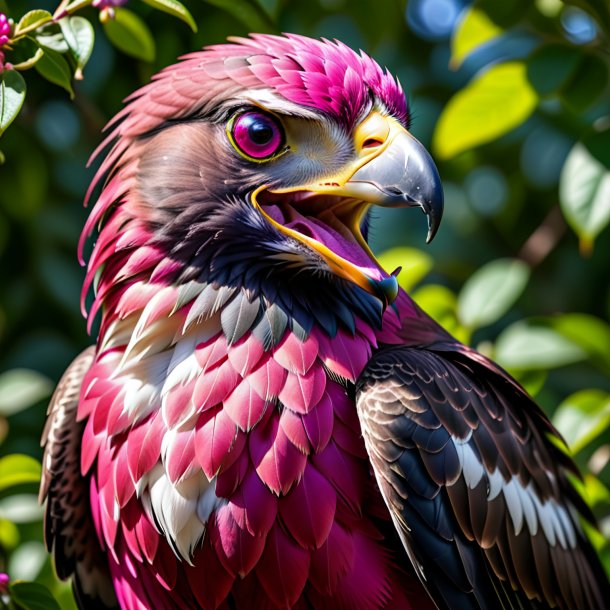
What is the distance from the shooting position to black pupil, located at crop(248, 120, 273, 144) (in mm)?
2348

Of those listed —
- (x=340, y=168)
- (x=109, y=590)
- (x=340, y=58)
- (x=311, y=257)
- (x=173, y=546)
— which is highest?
(x=340, y=58)

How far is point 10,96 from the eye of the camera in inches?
78.4

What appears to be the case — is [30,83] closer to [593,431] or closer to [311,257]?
[311,257]

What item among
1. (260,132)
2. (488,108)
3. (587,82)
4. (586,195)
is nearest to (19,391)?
(260,132)

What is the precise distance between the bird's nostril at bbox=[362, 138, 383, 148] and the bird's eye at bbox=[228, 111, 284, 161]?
0.69 feet

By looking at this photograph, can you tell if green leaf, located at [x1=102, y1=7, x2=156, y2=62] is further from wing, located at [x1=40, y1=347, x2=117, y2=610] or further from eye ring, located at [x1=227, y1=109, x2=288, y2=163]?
wing, located at [x1=40, y1=347, x2=117, y2=610]

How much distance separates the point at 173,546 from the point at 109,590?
0.62 m

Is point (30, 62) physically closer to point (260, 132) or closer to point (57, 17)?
point (57, 17)

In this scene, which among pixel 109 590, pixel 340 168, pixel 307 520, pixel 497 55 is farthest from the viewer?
pixel 497 55

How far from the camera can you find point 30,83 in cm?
403

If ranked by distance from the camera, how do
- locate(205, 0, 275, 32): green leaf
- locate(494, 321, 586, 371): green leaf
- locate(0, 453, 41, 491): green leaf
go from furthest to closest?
locate(494, 321, 586, 371): green leaf → locate(0, 453, 41, 491): green leaf → locate(205, 0, 275, 32): green leaf

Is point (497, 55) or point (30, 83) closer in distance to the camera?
point (30, 83)

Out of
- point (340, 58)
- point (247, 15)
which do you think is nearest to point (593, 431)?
point (340, 58)

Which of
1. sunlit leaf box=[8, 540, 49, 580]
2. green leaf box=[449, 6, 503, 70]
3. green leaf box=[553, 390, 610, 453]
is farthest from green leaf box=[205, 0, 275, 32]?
sunlit leaf box=[8, 540, 49, 580]
